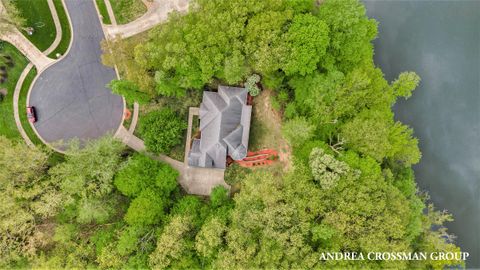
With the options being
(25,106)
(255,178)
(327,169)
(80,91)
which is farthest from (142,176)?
(327,169)

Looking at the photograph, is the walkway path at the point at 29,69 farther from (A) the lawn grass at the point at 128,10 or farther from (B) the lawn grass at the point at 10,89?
(A) the lawn grass at the point at 128,10

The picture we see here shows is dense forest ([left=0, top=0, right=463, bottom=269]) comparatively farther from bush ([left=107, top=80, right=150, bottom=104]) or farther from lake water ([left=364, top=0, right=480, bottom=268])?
lake water ([left=364, top=0, right=480, bottom=268])

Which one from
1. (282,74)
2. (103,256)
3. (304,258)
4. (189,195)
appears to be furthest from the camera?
(189,195)

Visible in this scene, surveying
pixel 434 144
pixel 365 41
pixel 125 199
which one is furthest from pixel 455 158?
pixel 125 199

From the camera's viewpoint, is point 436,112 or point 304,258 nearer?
point 304,258

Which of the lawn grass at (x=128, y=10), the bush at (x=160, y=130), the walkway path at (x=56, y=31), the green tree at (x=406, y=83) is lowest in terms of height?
the bush at (x=160, y=130)

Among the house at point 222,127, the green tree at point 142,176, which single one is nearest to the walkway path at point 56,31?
the green tree at point 142,176

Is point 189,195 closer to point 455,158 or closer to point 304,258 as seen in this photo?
point 304,258
